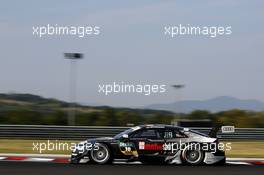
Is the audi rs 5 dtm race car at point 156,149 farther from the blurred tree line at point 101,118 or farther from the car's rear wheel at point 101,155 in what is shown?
the blurred tree line at point 101,118

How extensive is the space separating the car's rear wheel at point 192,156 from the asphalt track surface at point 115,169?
0.38m

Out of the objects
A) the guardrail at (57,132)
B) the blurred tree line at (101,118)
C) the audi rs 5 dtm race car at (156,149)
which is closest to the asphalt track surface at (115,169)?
the audi rs 5 dtm race car at (156,149)

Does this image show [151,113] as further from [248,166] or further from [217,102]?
[248,166]

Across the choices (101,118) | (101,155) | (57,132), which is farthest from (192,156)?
(101,118)

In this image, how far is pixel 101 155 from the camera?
14.7m

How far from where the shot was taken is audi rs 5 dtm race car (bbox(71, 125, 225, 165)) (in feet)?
48.0

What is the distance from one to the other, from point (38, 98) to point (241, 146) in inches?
836

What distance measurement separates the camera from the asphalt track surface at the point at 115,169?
499 inches

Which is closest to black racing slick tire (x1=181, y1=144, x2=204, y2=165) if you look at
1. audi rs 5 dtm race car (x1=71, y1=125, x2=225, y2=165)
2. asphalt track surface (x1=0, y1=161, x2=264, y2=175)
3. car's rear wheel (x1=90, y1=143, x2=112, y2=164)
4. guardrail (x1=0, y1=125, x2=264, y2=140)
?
audi rs 5 dtm race car (x1=71, y1=125, x2=225, y2=165)

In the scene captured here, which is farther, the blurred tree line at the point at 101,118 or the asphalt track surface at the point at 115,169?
the blurred tree line at the point at 101,118

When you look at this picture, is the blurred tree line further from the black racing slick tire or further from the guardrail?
the black racing slick tire

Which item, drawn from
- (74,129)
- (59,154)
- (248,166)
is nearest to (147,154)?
(248,166)

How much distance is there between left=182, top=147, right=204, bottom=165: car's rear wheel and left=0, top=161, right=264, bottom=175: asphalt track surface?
1.25 feet

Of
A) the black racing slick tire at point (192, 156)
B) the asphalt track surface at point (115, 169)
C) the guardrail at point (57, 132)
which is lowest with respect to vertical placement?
the asphalt track surface at point (115, 169)
